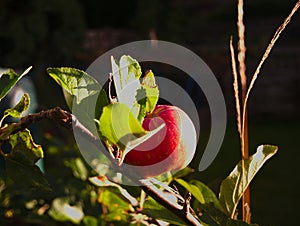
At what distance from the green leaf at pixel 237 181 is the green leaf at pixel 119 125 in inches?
6.8

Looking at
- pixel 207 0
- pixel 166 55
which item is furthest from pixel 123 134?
pixel 207 0

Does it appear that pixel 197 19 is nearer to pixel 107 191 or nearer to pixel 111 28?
pixel 111 28

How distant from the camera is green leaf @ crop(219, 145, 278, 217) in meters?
0.62

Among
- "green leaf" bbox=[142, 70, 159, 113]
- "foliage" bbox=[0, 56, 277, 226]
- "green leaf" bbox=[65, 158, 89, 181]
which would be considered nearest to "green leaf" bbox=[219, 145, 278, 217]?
"foliage" bbox=[0, 56, 277, 226]

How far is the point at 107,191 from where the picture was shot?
2.80 ft

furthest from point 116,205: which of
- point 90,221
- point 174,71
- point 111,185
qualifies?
point 174,71

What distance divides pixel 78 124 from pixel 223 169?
4730 mm

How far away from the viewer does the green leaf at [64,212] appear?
Result: 1.14 metres

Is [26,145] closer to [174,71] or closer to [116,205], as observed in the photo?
[116,205]

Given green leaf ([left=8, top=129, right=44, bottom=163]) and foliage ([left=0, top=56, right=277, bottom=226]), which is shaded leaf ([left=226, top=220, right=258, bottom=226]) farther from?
green leaf ([left=8, top=129, right=44, bottom=163])

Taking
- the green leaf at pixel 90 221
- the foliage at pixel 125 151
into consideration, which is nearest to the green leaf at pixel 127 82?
the foliage at pixel 125 151

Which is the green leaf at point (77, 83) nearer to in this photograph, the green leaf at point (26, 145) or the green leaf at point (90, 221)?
the green leaf at point (26, 145)

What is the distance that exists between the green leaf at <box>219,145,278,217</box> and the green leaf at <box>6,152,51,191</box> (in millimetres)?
159

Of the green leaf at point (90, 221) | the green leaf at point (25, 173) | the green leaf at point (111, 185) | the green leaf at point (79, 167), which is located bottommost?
the green leaf at point (90, 221)
